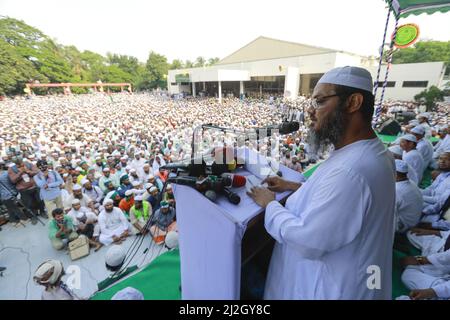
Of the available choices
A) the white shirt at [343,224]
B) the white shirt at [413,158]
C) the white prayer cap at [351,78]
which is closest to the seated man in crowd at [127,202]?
the white shirt at [343,224]

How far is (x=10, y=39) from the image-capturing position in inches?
1271

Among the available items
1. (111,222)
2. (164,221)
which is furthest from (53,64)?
(164,221)

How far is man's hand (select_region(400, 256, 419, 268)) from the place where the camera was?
209 cm

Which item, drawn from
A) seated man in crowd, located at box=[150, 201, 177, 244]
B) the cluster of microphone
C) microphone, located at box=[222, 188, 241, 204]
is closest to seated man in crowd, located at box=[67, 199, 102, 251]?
seated man in crowd, located at box=[150, 201, 177, 244]

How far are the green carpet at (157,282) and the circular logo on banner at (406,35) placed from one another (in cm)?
752

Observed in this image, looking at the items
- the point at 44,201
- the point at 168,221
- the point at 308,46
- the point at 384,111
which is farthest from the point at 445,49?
the point at 44,201

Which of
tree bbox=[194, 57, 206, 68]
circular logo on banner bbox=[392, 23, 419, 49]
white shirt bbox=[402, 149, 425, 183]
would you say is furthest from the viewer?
tree bbox=[194, 57, 206, 68]

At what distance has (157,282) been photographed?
2154mm

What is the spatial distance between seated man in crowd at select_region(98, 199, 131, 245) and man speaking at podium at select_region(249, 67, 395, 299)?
181 inches

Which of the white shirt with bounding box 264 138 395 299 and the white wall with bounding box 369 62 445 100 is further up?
the white wall with bounding box 369 62 445 100

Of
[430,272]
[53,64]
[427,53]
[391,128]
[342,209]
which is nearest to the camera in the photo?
[342,209]

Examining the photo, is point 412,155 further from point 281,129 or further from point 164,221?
point 164,221

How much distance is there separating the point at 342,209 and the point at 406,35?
7.19m

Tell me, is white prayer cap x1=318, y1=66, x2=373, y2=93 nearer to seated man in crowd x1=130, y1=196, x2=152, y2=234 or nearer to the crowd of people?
the crowd of people
